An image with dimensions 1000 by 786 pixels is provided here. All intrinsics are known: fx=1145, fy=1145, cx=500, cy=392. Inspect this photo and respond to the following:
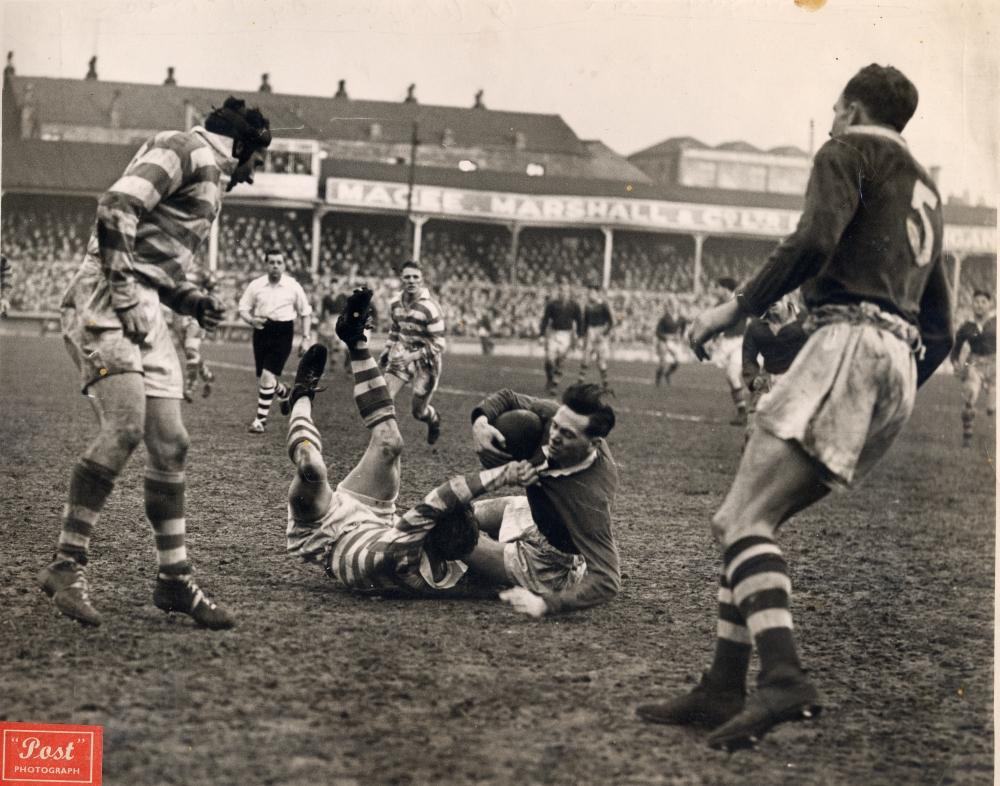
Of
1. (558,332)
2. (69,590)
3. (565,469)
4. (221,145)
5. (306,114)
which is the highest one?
(306,114)

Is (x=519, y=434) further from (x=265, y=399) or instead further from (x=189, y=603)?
(x=265, y=399)

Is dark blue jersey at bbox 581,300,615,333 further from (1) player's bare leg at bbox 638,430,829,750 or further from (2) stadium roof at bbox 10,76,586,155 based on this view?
(1) player's bare leg at bbox 638,430,829,750

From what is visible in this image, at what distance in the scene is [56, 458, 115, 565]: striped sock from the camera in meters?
4.10

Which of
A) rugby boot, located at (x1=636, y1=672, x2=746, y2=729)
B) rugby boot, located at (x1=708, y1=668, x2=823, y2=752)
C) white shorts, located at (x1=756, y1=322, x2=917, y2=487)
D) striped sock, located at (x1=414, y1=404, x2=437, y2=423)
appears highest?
white shorts, located at (x1=756, y1=322, x2=917, y2=487)

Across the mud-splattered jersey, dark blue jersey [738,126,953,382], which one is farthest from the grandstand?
dark blue jersey [738,126,953,382]

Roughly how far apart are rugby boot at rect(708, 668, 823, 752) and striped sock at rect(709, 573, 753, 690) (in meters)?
0.20

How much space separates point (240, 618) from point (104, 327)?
1.19 metres

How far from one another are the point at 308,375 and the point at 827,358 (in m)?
2.75

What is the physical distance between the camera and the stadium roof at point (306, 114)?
659cm

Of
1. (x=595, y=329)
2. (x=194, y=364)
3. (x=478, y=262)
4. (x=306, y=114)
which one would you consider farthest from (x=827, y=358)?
(x=478, y=262)

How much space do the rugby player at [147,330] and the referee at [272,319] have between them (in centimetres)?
316

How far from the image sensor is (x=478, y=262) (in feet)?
101

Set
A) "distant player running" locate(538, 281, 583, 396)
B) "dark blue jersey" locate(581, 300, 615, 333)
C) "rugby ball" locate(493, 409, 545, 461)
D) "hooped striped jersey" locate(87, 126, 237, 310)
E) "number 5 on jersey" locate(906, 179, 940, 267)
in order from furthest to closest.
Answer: "dark blue jersey" locate(581, 300, 615, 333) → "distant player running" locate(538, 281, 583, 396) → "rugby ball" locate(493, 409, 545, 461) → "hooped striped jersey" locate(87, 126, 237, 310) → "number 5 on jersey" locate(906, 179, 940, 267)

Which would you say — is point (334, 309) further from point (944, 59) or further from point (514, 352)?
point (944, 59)
